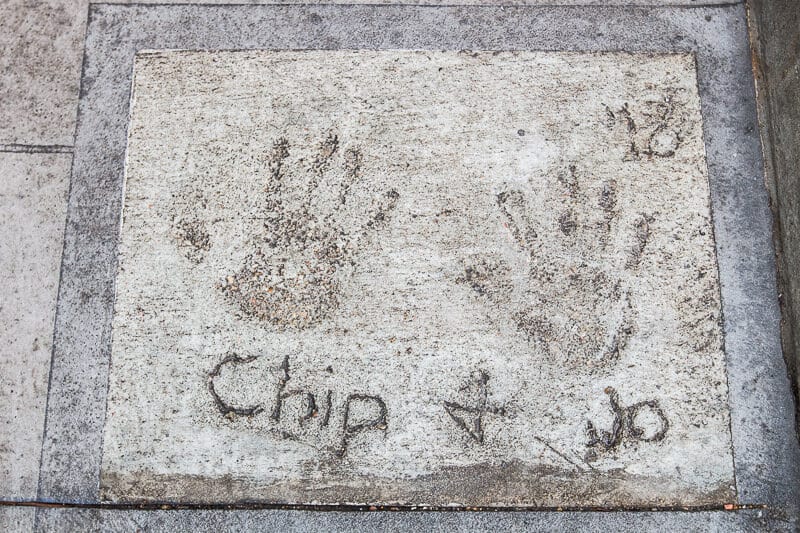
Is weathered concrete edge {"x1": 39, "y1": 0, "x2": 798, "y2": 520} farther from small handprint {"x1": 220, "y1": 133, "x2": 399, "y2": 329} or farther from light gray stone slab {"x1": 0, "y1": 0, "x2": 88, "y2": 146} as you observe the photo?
small handprint {"x1": 220, "y1": 133, "x2": 399, "y2": 329}

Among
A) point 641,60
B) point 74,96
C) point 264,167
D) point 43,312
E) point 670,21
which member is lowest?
point 43,312

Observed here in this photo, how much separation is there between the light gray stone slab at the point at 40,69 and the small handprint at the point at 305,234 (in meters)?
0.90

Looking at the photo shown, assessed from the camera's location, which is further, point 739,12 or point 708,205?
point 739,12

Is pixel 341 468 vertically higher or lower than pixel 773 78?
lower

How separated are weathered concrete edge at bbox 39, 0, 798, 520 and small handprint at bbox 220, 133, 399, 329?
496 mm

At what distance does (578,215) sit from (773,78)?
0.96 m

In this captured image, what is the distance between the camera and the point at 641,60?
2252mm

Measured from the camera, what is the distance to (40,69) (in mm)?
2283

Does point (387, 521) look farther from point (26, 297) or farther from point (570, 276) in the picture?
point (26, 297)

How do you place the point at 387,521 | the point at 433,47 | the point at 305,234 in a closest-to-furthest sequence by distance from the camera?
the point at 387,521 → the point at 305,234 → the point at 433,47

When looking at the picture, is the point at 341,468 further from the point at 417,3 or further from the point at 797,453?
the point at 417,3

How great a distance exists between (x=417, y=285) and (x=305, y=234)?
0.47 meters

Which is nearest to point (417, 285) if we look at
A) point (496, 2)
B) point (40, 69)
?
point (496, 2)

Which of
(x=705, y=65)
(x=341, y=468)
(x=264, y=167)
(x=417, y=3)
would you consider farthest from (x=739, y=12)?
(x=341, y=468)
